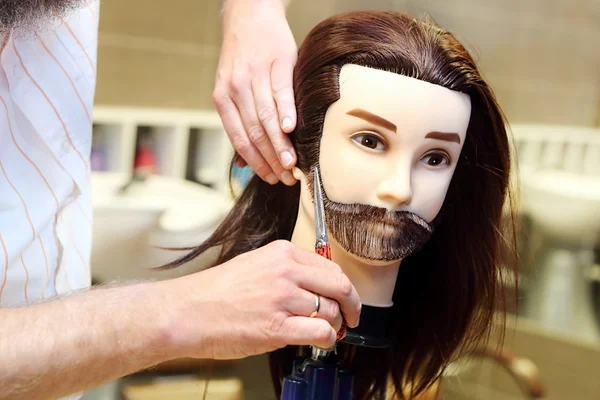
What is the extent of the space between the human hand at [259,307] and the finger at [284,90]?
27cm

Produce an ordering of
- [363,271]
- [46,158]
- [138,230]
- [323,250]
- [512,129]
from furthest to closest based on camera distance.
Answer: [512,129], [138,230], [46,158], [363,271], [323,250]

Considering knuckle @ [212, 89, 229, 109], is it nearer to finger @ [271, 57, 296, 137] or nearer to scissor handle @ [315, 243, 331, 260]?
finger @ [271, 57, 296, 137]

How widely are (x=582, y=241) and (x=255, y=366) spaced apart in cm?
155

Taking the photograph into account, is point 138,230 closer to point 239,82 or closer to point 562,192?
point 239,82

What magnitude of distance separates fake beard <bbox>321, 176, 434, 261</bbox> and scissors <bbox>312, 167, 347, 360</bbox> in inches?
0.8

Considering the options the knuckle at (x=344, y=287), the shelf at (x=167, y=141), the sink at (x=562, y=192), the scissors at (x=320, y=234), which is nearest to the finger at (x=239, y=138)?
the scissors at (x=320, y=234)

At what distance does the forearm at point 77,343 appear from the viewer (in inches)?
31.1

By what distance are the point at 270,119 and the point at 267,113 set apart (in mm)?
11

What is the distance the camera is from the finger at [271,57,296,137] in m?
1.04

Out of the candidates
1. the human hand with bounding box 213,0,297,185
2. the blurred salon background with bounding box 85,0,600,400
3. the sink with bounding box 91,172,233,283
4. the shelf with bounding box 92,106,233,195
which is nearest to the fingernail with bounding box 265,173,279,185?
the human hand with bounding box 213,0,297,185

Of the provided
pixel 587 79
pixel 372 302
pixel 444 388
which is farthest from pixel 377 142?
pixel 587 79

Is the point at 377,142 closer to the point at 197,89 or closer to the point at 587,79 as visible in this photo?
the point at 197,89

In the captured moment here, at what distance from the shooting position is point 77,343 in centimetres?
80

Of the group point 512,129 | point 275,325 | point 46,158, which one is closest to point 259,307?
point 275,325
